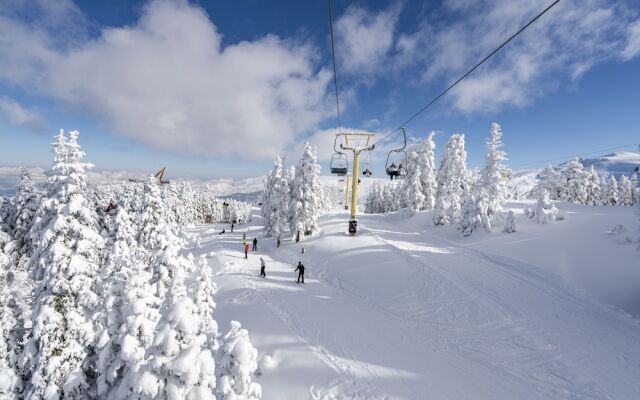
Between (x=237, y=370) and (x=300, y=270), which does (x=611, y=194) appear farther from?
(x=237, y=370)

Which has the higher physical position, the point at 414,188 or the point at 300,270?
the point at 414,188

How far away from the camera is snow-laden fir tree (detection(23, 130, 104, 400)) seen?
9.46 meters

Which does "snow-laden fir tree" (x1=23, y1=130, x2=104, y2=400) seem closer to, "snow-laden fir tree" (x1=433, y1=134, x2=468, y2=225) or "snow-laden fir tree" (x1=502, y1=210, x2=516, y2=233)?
"snow-laden fir tree" (x1=502, y1=210, x2=516, y2=233)

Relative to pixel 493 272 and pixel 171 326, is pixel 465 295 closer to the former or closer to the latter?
pixel 493 272

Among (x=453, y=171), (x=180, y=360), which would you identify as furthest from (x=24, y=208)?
(x=453, y=171)

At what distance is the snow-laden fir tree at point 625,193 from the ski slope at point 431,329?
66.3 m

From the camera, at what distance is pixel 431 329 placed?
13.8m

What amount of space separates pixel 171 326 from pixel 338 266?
1919cm

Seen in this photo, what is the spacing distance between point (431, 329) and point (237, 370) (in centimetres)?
1074

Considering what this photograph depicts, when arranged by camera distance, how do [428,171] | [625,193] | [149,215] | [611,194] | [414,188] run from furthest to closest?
[625,193] → [611,194] → [428,171] → [414,188] → [149,215]

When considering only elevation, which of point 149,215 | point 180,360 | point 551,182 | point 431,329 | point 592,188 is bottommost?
point 431,329

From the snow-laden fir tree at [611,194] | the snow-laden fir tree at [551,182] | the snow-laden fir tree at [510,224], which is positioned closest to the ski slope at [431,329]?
the snow-laden fir tree at [510,224]

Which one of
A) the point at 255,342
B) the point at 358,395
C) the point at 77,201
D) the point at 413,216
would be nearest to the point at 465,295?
the point at 358,395

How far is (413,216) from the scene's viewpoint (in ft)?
151
